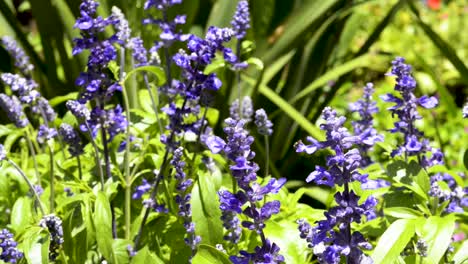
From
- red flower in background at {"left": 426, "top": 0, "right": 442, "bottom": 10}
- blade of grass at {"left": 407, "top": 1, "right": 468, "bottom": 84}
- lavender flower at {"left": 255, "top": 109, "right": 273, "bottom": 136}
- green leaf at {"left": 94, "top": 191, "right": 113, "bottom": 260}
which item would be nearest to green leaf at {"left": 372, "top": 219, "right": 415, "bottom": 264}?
lavender flower at {"left": 255, "top": 109, "right": 273, "bottom": 136}

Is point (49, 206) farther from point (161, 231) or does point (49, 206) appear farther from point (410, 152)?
point (410, 152)

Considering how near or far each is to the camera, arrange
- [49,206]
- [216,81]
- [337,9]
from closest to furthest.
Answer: [216,81]
[49,206]
[337,9]

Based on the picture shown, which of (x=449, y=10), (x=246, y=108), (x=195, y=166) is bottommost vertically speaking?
(x=195, y=166)

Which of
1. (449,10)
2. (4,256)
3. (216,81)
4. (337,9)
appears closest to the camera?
(4,256)

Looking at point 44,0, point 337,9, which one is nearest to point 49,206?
point 44,0

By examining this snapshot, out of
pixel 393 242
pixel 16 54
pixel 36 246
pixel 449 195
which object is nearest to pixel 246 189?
pixel 393 242

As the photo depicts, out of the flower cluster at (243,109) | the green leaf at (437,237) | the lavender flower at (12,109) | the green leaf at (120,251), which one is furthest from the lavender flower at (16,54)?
the green leaf at (437,237)
